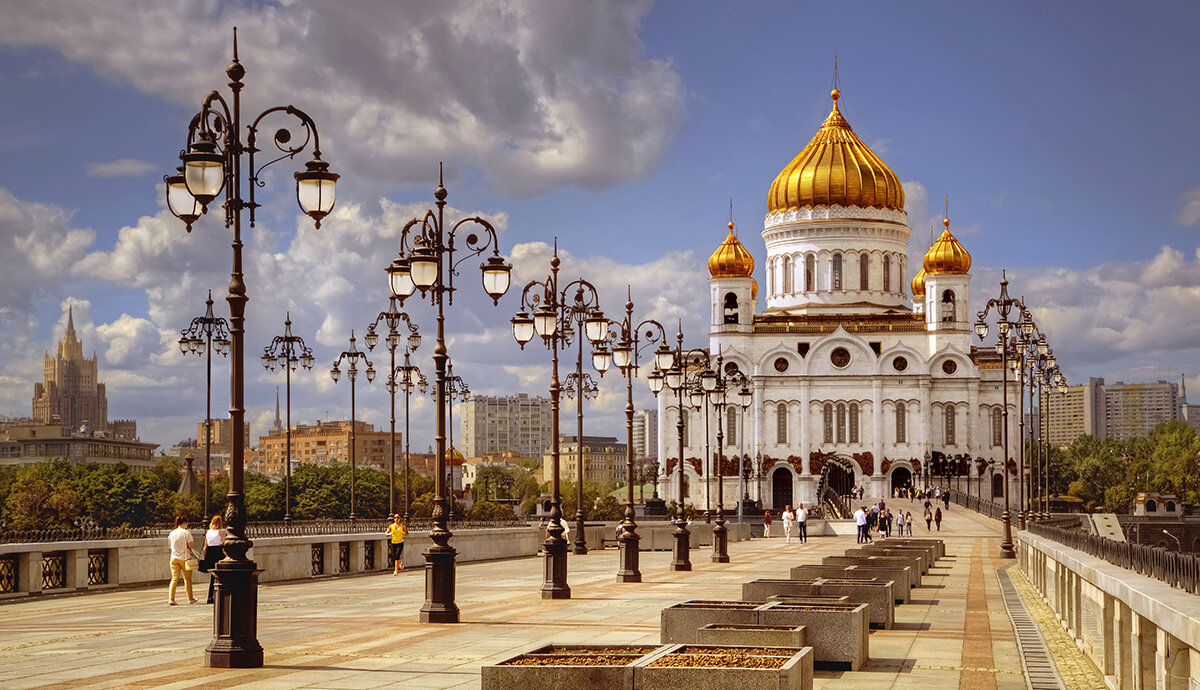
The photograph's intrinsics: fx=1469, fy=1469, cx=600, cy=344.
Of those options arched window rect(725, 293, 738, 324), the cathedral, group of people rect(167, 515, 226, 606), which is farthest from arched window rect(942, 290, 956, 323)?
group of people rect(167, 515, 226, 606)

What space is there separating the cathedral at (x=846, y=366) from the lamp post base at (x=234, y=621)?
9085 cm

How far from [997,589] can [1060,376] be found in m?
26.1

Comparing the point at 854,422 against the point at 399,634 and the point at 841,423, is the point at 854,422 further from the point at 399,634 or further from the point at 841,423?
the point at 399,634

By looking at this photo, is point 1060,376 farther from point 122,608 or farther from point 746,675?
point 746,675

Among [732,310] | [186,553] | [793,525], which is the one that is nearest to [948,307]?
[732,310]

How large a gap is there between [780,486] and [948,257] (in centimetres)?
2093

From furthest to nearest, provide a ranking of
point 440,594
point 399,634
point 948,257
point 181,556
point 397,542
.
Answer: point 948,257
point 397,542
point 181,556
point 440,594
point 399,634

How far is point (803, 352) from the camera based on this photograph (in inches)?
4350

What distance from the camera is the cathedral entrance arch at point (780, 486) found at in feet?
356

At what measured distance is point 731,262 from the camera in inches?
4397

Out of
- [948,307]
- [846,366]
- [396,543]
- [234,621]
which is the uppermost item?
[948,307]

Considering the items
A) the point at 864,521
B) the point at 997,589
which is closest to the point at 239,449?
the point at 997,589

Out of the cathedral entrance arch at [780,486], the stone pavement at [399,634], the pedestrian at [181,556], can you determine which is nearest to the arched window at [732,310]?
the cathedral entrance arch at [780,486]

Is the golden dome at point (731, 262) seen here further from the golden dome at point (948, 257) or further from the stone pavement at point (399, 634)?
the stone pavement at point (399, 634)
